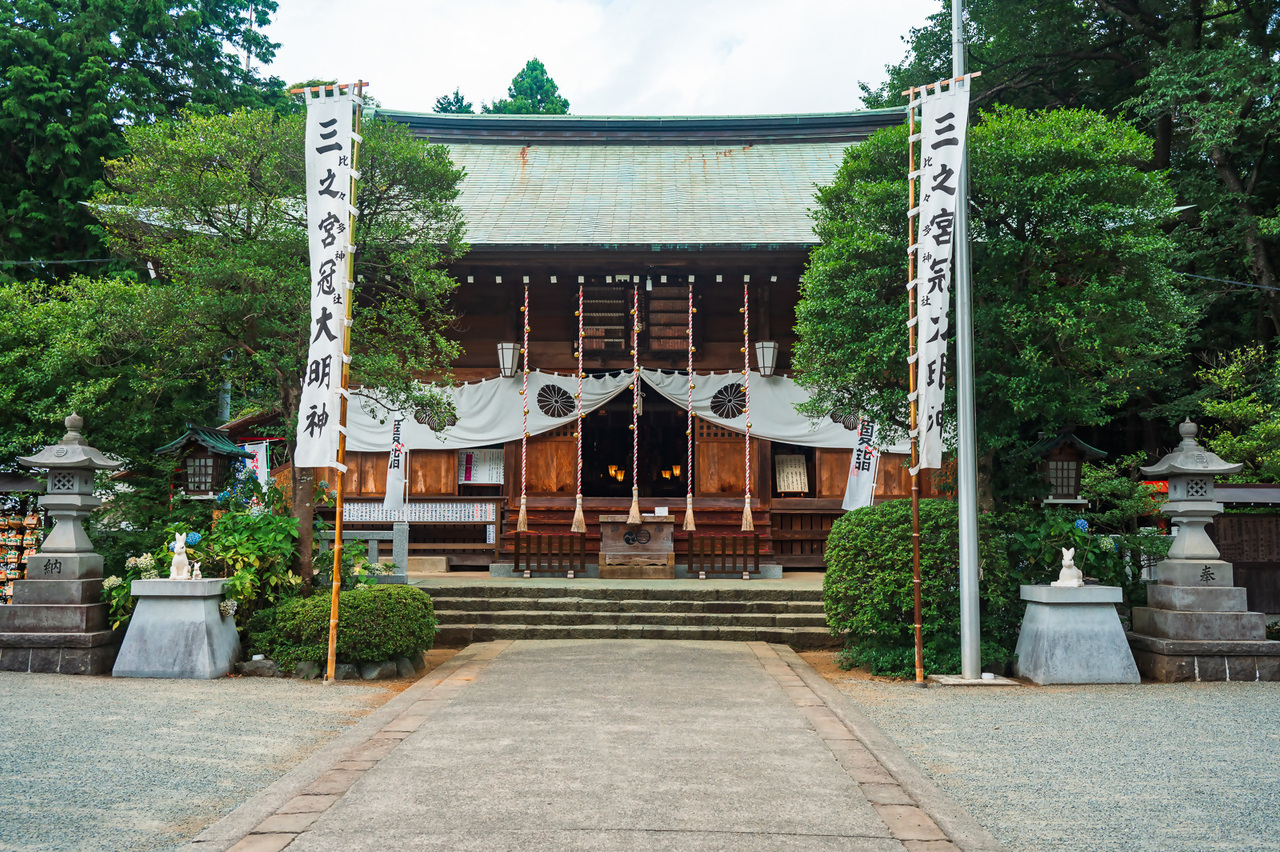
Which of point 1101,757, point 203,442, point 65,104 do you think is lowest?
point 1101,757

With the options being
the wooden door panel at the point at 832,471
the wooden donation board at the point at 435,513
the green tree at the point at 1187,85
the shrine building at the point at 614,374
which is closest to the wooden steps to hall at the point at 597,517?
the shrine building at the point at 614,374

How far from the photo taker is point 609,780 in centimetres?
467

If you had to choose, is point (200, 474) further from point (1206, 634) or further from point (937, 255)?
point (1206, 634)

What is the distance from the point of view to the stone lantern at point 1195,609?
8.07 meters

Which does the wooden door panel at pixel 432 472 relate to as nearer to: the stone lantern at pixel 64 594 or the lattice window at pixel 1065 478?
the stone lantern at pixel 64 594

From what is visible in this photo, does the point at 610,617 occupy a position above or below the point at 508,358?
below

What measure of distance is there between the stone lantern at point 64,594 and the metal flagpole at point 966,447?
8.13 metres

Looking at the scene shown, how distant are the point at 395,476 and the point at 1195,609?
10.8 metres

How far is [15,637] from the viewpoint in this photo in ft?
27.0

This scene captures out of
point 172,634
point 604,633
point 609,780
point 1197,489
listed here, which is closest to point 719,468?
point 604,633

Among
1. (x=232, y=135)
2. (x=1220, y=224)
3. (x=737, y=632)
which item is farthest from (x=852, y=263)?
(x=1220, y=224)

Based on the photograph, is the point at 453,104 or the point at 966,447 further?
the point at 453,104

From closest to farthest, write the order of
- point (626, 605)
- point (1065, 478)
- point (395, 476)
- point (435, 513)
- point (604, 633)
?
point (1065, 478), point (604, 633), point (626, 605), point (395, 476), point (435, 513)

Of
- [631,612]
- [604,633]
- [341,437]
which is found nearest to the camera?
[341,437]
